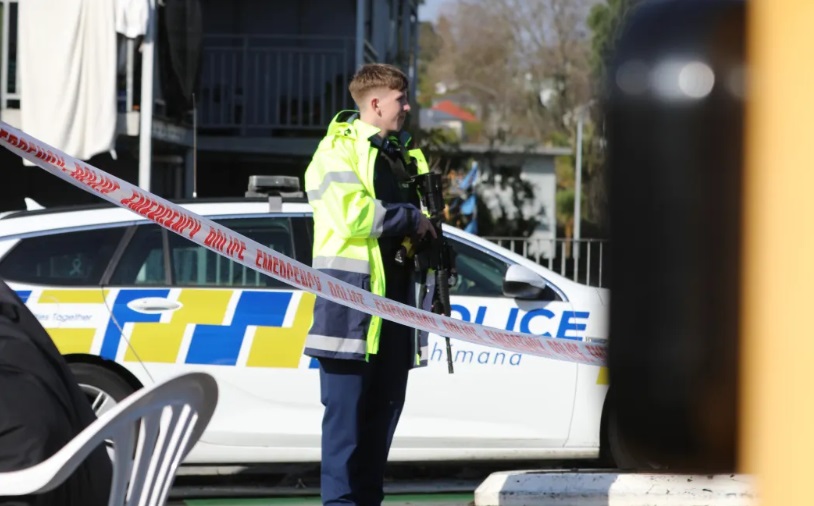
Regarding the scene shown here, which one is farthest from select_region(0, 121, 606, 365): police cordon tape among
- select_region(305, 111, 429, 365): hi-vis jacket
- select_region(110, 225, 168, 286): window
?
select_region(110, 225, 168, 286): window

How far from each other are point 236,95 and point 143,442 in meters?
12.4

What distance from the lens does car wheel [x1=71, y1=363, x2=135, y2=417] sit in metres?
6.20

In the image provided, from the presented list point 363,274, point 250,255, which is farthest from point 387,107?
point 250,255

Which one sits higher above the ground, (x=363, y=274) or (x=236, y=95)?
(x=236, y=95)

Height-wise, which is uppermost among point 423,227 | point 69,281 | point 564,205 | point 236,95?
point 236,95

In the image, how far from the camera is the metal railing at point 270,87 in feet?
49.4

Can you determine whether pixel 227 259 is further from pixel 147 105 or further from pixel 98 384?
pixel 147 105

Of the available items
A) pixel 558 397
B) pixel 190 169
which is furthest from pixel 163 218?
pixel 190 169

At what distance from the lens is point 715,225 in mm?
1255

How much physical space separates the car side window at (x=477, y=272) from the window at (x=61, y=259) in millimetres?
1704

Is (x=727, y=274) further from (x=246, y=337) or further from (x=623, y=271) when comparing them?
(x=246, y=337)

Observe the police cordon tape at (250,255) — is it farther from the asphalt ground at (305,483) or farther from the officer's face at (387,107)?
the asphalt ground at (305,483)

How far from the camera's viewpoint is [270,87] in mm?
15359

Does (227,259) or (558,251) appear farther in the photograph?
(558,251)
